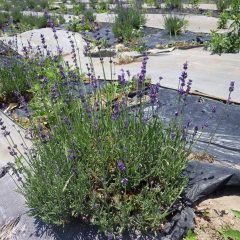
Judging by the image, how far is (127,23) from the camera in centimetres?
796

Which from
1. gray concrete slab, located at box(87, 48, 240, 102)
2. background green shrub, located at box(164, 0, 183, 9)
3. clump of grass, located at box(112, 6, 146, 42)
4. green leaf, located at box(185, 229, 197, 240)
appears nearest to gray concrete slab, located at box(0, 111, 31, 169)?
green leaf, located at box(185, 229, 197, 240)

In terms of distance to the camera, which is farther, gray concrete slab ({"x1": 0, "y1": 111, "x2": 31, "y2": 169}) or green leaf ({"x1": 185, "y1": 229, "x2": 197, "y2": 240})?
gray concrete slab ({"x1": 0, "y1": 111, "x2": 31, "y2": 169})

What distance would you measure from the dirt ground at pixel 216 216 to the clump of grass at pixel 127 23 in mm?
5298

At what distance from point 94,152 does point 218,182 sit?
96 cm

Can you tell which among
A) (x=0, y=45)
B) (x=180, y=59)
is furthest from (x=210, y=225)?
(x=0, y=45)

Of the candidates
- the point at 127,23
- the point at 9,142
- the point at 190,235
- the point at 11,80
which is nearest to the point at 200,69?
the point at 11,80

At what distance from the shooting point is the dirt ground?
2.54m

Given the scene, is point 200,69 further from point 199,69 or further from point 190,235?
point 190,235

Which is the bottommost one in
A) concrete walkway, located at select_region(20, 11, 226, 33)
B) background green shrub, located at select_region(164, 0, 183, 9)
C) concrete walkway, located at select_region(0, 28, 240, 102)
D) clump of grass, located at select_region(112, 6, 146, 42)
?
background green shrub, located at select_region(164, 0, 183, 9)

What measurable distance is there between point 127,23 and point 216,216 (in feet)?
19.6

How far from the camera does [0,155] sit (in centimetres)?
355

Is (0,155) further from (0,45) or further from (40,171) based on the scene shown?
(0,45)

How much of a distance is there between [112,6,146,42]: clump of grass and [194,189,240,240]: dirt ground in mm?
5298

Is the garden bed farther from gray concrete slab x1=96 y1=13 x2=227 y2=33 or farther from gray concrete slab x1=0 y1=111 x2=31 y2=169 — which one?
gray concrete slab x1=0 y1=111 x2=31 y2=169
